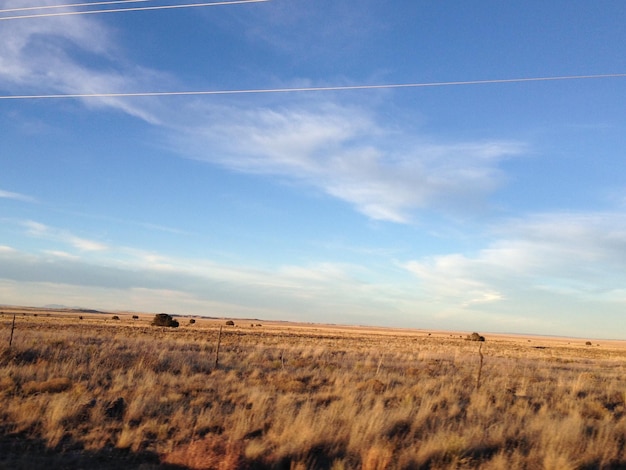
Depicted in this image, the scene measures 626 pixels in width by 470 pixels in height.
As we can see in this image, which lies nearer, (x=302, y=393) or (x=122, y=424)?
(x=122, y=424)

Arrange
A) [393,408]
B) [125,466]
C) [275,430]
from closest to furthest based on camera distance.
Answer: [125,466]
[275,430]
[393,408]

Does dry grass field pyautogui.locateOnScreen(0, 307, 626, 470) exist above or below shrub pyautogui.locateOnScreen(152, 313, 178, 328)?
below

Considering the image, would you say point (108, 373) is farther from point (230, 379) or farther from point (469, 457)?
point (469, 457)

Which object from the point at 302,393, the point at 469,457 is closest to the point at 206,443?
the point at 469,457

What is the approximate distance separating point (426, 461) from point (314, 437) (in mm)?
1901

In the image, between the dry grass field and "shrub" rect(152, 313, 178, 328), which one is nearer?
the dry grass field

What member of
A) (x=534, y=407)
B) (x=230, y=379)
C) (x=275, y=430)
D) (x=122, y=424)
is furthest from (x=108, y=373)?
(x=534, y=407)

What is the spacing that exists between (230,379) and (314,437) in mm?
7956

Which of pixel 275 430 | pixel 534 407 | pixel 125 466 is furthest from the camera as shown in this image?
pixel 534 407

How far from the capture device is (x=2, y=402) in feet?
35.8

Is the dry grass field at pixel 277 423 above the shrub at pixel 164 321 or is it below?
below

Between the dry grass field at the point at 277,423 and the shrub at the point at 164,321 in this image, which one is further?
the shrub at the point at 164,321

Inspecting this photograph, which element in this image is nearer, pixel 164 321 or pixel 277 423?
pixel 277 423

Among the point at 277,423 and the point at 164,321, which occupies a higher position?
the point at 164,321
